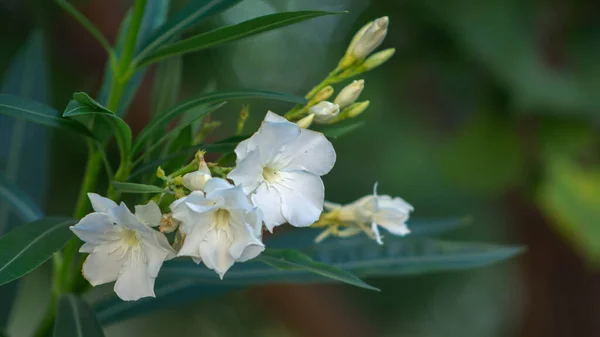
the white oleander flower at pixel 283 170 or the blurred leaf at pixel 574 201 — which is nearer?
the white oleander flower at pixel 283 170

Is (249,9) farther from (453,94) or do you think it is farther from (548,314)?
(548,314)

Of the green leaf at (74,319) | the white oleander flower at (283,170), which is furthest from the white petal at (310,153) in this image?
the green leaf at (74,319)

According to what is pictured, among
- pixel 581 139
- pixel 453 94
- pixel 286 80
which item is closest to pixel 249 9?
pixel 286 80

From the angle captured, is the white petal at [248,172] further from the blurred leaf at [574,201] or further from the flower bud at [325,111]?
the blurred leaf at [574,201]

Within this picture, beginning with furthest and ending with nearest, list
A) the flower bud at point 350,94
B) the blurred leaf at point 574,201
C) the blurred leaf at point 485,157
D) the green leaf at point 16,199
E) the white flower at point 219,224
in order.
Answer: the blurred leaf at point 485,157 → the blurred leaf at point 574,201 → the green leaf at point 16,199 → the flower bud at point 350,94 → the white flower at point 219,224

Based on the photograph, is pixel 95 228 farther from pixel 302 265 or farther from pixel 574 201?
pixel 574 201

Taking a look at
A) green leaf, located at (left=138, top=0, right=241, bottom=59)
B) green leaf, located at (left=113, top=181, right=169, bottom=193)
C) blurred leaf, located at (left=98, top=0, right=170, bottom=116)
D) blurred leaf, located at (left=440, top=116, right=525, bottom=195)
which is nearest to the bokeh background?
blurred leaf, located at (left=440, top=116, right=525, bottom=195)

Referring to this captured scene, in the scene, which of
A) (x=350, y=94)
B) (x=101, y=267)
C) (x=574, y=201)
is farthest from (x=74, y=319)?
(x=574, y=201)

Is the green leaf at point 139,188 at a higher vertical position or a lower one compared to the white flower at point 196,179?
lower
